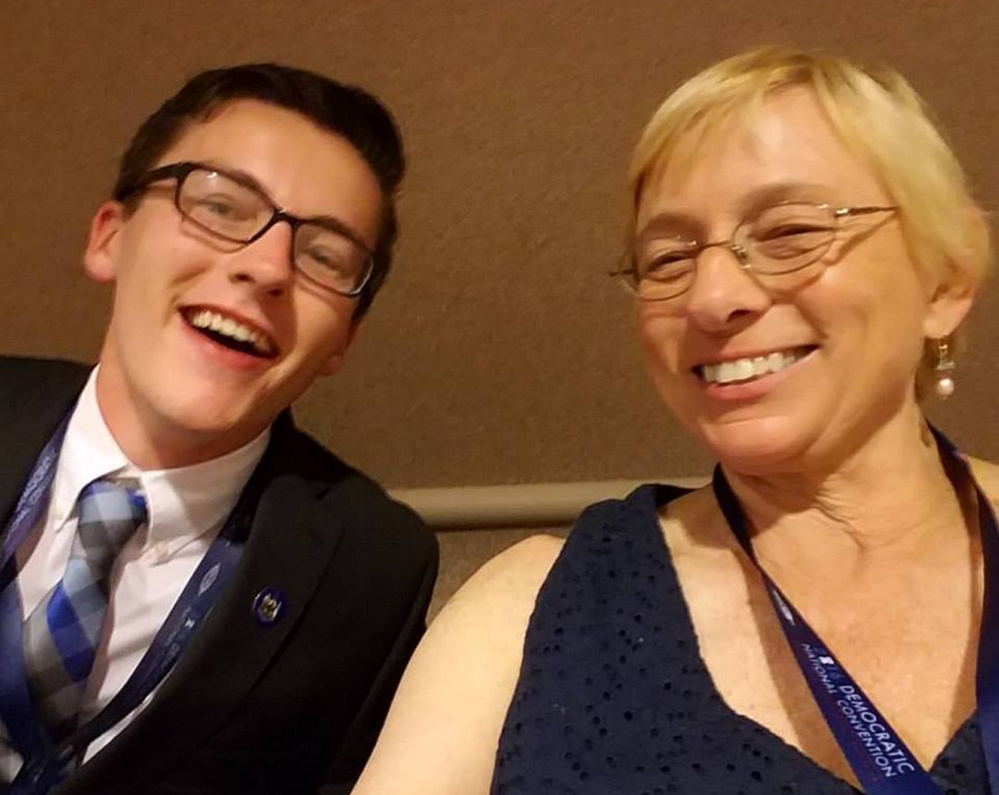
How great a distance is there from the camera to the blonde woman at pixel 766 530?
1018mm

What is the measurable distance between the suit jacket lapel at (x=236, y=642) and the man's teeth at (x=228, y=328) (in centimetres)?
17

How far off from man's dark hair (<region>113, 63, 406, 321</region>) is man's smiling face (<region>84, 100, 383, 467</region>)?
20 millimetres

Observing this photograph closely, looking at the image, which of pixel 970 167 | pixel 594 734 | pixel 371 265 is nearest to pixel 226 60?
pixel 371 265

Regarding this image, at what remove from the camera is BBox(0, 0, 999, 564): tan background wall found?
1.89 meters

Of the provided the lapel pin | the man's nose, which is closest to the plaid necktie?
the lapel pin

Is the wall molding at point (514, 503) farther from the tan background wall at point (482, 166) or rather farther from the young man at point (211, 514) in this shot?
the young man at point (211, 514)

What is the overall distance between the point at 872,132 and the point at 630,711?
1.98ft

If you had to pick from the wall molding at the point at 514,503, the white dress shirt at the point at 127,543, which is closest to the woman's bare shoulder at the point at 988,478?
the wall molding at the point at 514,503

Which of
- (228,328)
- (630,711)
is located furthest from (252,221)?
(630,711)

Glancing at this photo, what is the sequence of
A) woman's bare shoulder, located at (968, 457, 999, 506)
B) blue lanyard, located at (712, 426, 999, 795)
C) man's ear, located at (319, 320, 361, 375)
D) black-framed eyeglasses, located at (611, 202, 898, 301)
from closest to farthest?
blue lanyard, located at (712, 426, 999, 795)
black-framed eyeglasses, located at (611, 202, 898, 301)
woman's bare shoulder, located at (968, 457, 999, 506)
man's ear, located at (319, 320, 361, 375)

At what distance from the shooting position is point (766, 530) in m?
1.19

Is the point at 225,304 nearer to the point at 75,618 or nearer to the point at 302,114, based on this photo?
the point at 302,114

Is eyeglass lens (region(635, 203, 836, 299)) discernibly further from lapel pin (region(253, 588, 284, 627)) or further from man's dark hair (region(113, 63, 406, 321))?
lapel pin (region(253, 588, 284, 627))

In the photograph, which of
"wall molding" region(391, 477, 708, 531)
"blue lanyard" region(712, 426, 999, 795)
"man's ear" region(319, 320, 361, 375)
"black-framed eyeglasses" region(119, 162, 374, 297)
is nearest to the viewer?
"blue lanyard" region(712, 426, 999, 795)
